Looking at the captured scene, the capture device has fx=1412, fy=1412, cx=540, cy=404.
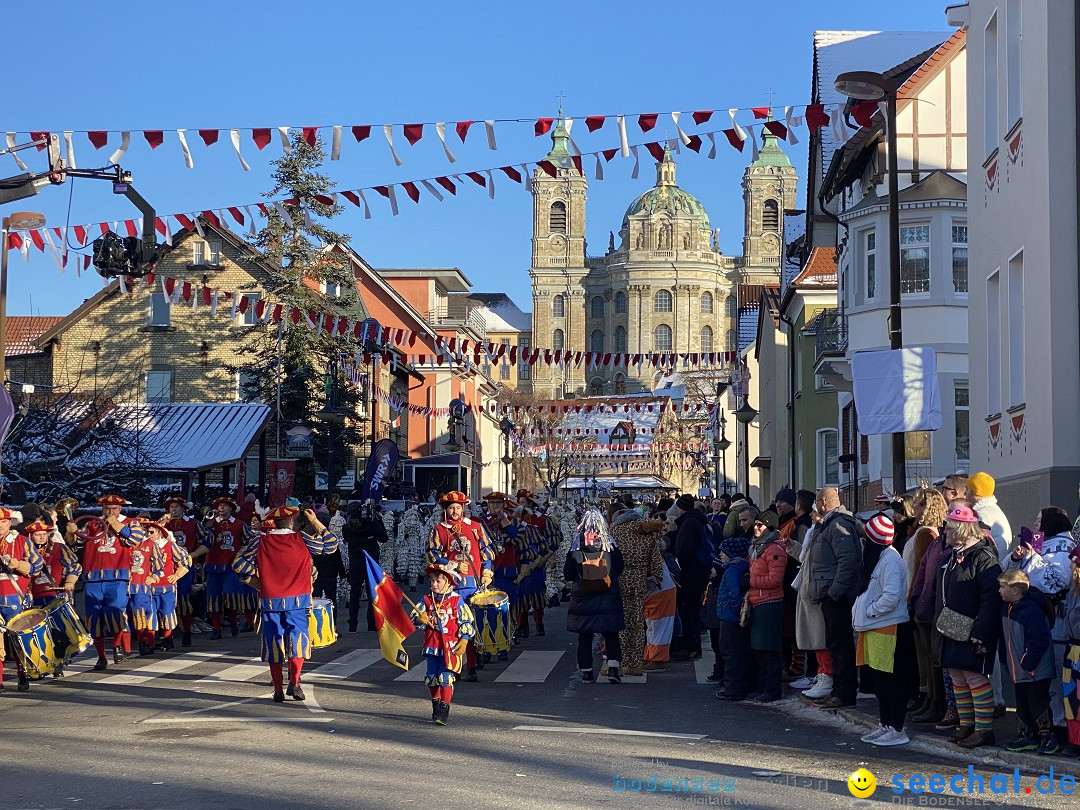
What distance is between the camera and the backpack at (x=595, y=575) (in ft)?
44.6

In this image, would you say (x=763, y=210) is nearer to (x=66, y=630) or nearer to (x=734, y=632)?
(x=66, y=630)

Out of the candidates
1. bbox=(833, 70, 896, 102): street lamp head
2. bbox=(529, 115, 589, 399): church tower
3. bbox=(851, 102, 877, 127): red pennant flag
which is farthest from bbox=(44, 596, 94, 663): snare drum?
bbox=(529, 115, 589, 399): church tower

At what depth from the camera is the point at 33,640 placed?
13.5m

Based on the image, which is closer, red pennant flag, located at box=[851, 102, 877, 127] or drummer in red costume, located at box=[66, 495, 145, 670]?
drummer in red costume, located at box=[66, 495, 145, 670]

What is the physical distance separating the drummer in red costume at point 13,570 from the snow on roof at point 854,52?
22214mm

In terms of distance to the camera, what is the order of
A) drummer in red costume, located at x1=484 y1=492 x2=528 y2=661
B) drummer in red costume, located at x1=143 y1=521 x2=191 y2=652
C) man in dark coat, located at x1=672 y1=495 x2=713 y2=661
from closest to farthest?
drummer in red costume, located at x1=143 y1=521 x2=191 y2=652 → man in dark coat, located at x1=672 y1=495 x2=713 y2=661 → drummer in red costume, located at x1=484 y1=492 x2=528 y2=661

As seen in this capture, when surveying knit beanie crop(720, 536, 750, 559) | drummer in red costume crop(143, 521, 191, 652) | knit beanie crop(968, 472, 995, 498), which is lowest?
drummer in red costume crop(143, 521, 191, 652)

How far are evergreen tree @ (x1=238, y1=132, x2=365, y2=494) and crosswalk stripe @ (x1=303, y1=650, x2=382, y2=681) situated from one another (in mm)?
29893

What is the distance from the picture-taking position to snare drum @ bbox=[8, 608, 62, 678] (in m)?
13.2

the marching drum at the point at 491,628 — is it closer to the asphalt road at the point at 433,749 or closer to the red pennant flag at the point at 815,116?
the asphalt road at the point at 433,749

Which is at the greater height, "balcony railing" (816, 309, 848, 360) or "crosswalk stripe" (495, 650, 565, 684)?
"balcony railing" (816, 309, 848, 360)

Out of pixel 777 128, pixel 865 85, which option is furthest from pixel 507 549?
pixel 865 85

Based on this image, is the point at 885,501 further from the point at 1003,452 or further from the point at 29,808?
the point at 29,808

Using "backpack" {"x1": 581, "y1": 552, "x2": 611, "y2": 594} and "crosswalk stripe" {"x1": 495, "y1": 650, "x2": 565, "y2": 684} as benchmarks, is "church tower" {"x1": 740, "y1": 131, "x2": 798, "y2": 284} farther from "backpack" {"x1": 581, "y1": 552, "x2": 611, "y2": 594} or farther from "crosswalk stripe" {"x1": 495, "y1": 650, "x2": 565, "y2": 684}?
"backpack" {"x1": 581, "y1": 552, "x2": 611, "y2": 594}
